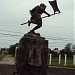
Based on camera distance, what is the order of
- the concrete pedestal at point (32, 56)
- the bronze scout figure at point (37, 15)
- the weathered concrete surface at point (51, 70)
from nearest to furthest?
the concrete pedestal at point (32, 56), the bronze scout figure at point (37, 15), the weathered concrete surface at point (51, 70)

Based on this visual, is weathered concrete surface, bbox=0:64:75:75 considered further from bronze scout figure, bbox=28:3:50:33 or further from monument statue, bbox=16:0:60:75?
monument statue, bbox=16:0:60:75

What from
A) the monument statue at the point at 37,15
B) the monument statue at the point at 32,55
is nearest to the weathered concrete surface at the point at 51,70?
the monument statue at the point at 37,15

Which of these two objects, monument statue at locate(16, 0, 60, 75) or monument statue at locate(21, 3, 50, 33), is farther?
monument statue at locate(21, 3, 50, 33)

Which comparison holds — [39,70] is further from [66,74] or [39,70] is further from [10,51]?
[10,51]

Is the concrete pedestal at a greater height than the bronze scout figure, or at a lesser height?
lesser

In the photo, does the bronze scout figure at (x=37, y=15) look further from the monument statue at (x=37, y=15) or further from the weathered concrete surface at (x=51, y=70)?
the weathered concrete surface at (x=51, y=70)

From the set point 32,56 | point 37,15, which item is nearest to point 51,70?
point 37,15

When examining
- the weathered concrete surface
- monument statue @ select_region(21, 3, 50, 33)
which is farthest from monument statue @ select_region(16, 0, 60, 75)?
the weathered concrete surface

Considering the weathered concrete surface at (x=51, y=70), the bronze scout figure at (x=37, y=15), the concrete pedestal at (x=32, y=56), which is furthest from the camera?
the weathered concrete surface at (x=51, y=70)

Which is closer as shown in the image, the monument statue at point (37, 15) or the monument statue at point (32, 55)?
the monument statue at point (32, 55)

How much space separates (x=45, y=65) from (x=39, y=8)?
2008 mm

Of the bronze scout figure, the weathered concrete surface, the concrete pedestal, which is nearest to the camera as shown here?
the concrete pedestal

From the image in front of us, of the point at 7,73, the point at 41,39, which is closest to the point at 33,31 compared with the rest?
the point at 41,39

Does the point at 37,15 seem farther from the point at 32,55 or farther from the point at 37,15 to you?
the point at 32,55
